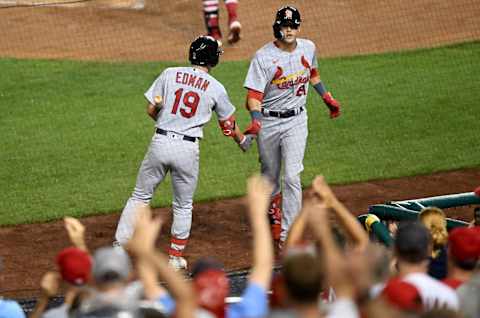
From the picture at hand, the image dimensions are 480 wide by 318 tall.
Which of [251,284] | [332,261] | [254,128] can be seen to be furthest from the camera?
[254,128]

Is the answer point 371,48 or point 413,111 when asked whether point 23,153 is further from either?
point 371,48

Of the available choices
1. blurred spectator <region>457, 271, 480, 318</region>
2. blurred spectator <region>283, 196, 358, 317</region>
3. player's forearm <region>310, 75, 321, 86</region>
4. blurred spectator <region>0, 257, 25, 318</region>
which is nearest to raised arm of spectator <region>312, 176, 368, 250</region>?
blurred spectator <region>457, 271, 480, 318</region>

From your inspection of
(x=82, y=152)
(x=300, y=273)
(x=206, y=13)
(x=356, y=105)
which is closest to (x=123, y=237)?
(x=82, y=152)

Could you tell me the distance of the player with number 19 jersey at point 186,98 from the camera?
8.78 m

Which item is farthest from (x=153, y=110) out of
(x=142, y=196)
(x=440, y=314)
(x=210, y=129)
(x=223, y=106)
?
(x=440, y=314)

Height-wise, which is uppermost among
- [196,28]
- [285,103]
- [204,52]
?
[196,28]

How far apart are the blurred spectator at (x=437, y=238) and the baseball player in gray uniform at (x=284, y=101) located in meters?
3.04

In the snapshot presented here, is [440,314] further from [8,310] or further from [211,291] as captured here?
[8,310]

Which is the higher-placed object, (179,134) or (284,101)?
(284,101)

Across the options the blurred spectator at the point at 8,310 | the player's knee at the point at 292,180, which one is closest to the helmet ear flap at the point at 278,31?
the player's knee at the point at 292,180

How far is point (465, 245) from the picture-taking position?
17.2ft

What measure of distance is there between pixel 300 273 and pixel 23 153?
29.0ft

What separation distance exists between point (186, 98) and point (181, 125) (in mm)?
222

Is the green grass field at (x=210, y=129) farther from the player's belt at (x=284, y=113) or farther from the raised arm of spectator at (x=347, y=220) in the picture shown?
the raised arm of spectator at (x=347, y=220)
